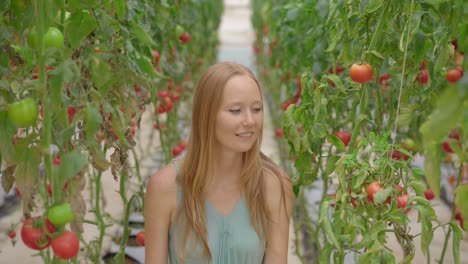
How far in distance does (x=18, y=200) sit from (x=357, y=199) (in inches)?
102

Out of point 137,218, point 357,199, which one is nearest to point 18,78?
point 357,199

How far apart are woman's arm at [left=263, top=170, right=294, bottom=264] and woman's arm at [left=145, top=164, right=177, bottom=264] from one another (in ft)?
0.79

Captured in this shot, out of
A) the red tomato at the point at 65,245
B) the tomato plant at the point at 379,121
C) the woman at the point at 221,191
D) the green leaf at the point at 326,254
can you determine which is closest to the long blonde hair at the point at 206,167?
the woman at the point at 221,191

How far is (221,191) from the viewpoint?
5.31ft

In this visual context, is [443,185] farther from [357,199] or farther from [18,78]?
[18,78]

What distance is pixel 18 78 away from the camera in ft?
4.45

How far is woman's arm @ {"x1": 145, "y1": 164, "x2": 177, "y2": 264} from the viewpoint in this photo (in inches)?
61.4

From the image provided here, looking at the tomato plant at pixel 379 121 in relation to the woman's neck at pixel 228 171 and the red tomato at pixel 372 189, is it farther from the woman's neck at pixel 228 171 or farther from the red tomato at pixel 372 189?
the woman's neck at pixel 228 171

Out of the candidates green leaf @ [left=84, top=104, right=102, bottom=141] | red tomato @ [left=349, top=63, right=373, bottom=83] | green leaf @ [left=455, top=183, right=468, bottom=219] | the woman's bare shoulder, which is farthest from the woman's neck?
green leaf @ [left=455, top=183, right=468, bottom=219]

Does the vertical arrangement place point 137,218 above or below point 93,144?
below

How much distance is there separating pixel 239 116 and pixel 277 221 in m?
0.30

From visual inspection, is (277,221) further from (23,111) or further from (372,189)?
(23,111)

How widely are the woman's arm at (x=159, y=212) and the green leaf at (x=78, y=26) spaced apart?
19.1 inches

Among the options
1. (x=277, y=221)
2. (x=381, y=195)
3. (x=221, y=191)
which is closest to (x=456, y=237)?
(x=381, y=195)
